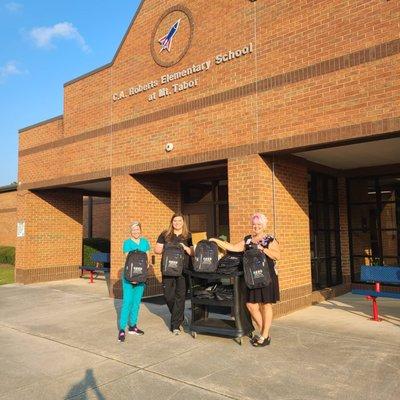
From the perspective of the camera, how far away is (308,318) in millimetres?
7266

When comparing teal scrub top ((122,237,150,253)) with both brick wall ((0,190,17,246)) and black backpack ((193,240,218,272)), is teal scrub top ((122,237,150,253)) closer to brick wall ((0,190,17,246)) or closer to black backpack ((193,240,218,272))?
black backpack ((193,240,218,272))

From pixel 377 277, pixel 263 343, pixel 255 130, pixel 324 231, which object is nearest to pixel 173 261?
pixel 263 343

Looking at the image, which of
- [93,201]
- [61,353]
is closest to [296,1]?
[61,353]

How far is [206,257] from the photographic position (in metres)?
5.80

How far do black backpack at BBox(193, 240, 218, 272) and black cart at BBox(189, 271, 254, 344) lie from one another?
15 cm

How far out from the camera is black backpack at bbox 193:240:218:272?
5766mm

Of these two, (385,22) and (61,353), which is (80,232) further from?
(385,22)

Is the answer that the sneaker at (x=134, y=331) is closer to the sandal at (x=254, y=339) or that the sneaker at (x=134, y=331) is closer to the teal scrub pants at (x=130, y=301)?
the teal scrub pants at (x=130, y=301)

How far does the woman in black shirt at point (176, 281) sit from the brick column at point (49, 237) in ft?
27.2

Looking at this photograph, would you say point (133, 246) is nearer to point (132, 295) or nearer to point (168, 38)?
point (132, 295)

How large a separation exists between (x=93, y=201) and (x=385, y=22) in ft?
58.3

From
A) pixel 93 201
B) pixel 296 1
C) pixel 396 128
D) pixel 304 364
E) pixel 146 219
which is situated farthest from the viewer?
pixel 93 201

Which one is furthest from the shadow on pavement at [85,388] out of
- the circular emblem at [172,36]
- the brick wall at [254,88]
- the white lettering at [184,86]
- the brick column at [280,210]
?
the circular emblem at [172,36]

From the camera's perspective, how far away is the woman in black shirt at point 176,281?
20.6 ft
